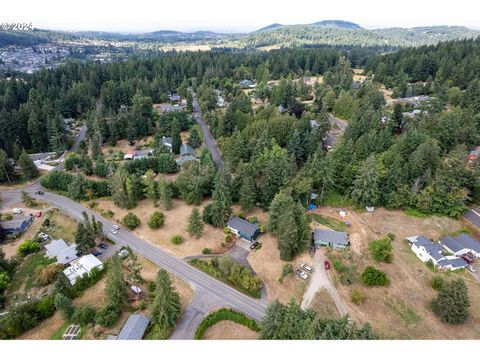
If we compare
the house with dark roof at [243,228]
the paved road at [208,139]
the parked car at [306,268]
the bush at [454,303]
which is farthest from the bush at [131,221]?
the bush at [454,303]

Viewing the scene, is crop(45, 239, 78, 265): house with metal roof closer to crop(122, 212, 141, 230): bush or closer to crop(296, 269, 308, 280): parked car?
crop(122, 212, 141, 230): bush

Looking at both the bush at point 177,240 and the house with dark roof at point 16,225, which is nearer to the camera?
the bush at point 177,240

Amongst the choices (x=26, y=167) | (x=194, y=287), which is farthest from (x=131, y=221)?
(x=26, y=167)

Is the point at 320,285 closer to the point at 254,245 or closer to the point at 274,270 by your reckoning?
the point at 274,270

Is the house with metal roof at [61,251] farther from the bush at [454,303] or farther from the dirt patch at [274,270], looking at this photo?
the bush at [454,303]

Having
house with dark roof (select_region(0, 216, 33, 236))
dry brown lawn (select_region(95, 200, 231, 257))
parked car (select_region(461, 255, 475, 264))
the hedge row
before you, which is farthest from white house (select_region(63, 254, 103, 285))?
parked car (select_region(461, 255, 475, 264))

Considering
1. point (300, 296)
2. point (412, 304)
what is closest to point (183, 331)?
point (300, 296)
